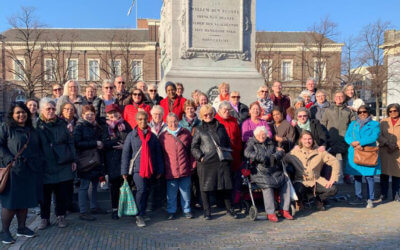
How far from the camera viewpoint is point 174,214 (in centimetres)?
568

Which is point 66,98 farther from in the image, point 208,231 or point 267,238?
point 267,238

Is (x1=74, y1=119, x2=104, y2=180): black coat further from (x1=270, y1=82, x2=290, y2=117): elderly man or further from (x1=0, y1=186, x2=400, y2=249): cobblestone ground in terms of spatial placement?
(x1=270, y1=82, x2=290, y2=117): elderly man

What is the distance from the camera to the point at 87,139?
18.1ft

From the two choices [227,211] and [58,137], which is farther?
[227,211]

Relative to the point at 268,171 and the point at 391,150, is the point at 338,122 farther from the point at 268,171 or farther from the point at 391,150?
the point at 268,171

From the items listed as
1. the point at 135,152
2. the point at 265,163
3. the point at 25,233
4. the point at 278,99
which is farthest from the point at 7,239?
the point at 278,99

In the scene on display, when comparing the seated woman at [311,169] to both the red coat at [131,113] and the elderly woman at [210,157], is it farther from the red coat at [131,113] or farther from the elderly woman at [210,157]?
the red coat at [131,113]

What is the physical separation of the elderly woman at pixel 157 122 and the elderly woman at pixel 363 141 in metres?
3.70

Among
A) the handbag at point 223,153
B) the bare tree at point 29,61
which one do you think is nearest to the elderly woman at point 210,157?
the handbag at point 223,153

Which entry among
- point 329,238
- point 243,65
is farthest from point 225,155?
point 243,65

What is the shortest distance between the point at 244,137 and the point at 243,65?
150 inches

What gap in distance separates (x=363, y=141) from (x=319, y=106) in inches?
55.4

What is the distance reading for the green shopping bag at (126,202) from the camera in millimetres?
5273

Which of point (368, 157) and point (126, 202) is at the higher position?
point (368, 157)
